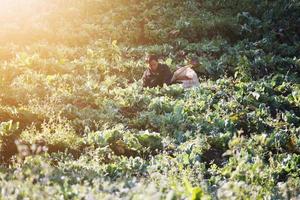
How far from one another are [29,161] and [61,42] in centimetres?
1298

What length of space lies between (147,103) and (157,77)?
1899mm

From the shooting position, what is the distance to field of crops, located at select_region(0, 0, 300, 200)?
7.84m

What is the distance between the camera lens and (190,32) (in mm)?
21812

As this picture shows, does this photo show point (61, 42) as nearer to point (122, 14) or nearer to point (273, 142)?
point (122, 14)

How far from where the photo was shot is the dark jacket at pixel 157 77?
591 inches

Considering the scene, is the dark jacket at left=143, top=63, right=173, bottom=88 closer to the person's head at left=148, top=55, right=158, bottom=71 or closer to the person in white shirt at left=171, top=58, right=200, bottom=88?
the person's head at left=148, top=55, right=158, bottom=71

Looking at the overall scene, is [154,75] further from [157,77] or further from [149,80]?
[149,80]

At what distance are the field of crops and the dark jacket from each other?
0.45 meters

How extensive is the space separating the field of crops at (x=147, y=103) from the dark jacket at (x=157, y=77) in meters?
0.45

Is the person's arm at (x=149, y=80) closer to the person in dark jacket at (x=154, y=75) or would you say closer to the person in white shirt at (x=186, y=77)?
the person in dark jacket at (x=154, y=75)

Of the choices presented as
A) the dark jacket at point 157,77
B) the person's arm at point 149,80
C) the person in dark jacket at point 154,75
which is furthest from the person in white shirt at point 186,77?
the person's arm at point 149,80

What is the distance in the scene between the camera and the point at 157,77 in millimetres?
15086

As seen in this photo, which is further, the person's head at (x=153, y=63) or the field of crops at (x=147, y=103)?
the person's head at (x=153, y=63)

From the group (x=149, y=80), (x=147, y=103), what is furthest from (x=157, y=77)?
(x=147, y=103)
